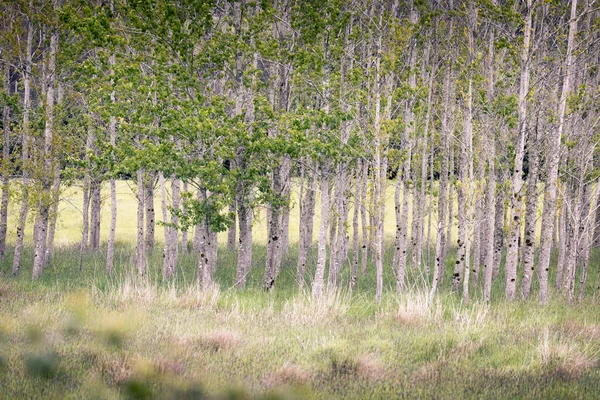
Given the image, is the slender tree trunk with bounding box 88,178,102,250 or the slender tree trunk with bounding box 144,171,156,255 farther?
the slender tree trunk with bounding box 88,178,102,250

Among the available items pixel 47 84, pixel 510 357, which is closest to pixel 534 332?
pixel 510 357

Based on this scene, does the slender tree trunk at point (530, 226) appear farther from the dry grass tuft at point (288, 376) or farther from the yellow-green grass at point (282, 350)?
the dry grass tuft at point (288, 376)

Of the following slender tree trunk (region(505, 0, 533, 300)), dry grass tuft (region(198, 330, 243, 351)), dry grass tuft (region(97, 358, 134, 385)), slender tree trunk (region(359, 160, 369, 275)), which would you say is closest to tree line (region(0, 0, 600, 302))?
slender tree trunk (region(505, 0, 533, 300))

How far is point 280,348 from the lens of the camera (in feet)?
29.3

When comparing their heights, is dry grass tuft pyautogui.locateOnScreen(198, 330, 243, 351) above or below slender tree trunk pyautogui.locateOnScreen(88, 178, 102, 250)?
below

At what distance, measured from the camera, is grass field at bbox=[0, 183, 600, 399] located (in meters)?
7.21

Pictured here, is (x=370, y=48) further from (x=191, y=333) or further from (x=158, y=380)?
(x=158, y=380)

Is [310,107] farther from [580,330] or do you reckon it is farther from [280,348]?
[580,330]

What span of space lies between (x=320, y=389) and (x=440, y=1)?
13429 mm

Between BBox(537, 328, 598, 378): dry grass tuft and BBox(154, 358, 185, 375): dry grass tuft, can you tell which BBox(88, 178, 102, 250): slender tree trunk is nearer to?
BBox(154, 358, 185, 375): dry grass tuft

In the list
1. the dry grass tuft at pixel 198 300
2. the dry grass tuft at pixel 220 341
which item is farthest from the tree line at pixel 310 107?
the dry grass tuft at pixel 220 341

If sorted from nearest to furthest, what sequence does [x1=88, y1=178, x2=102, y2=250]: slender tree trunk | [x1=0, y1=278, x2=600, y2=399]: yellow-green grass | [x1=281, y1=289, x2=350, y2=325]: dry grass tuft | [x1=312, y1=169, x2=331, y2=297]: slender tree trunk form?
[x1=0, y1=278, x2=600, y2=399]: yellow-green grass < [x1=281, y1=289, x2=350, y2=325]: dry grass tuft < [x1=312, y1=169, x2=331, y2=297]: slender tree trunk < [x1=88, y1=178, x2=102, y2=250]: slender tree trunk

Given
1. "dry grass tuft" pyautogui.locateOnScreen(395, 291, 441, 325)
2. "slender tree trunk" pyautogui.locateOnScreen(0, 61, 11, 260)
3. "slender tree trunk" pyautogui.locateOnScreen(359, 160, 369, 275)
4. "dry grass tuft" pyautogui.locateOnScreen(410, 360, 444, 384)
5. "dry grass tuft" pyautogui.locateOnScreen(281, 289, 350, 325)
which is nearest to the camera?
"dry grass tuft" pyautogui.locateOnScreen(410, 360, 444, 384)

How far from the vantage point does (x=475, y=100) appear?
1653 centimetres
